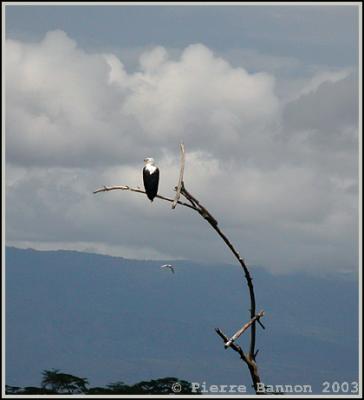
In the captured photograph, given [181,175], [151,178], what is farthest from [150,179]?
[181,175]

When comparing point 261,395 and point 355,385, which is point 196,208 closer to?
point 261,395

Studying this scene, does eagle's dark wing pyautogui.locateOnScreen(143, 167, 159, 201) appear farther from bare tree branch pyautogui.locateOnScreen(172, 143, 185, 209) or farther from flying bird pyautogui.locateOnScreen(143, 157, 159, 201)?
bare tree branch pyautogui.locateOnScreen(172, 143, 185, 209)

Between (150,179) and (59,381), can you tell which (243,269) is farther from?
(59,381)

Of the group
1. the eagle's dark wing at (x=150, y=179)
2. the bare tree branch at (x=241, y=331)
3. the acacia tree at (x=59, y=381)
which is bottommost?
the bare tree branch at (x=241, y=331)

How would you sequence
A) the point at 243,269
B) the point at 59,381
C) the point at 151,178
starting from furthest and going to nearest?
the point at 59,381
the point at 151,178
the point at 243,269

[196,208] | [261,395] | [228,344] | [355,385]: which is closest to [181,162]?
[196,208]

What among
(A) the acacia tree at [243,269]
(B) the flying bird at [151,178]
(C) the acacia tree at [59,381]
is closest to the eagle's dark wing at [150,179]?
(B) the flying bird at [151,178]

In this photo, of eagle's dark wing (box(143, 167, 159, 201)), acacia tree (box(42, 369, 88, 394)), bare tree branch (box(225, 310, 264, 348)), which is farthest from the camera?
acacia tree (box(42, 369, 88, 394))

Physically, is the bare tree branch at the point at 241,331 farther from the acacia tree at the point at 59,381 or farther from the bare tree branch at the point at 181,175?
the acacia tree at the point at 59,381

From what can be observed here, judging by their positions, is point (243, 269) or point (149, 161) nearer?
point (243, 269)

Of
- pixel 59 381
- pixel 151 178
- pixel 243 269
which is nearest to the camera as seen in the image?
pixel 243 269

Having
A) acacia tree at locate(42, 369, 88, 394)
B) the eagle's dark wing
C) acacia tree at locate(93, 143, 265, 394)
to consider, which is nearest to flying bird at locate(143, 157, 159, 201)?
the eagle's dark wing

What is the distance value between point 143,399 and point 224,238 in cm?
479

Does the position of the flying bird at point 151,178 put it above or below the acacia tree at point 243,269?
above
